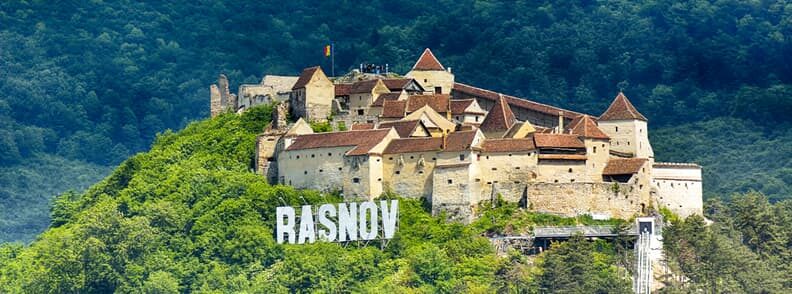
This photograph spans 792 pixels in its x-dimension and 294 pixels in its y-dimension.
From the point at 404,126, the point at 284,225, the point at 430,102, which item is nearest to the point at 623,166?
the point at 404,126

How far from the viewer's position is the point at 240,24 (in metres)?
154

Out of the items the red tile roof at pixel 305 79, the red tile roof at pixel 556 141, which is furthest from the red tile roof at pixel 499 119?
the red tile roof at pixel 305 79

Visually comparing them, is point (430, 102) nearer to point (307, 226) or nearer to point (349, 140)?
point (349, 140)

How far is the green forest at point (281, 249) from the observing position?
79.6m

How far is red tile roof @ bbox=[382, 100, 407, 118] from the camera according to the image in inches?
3484

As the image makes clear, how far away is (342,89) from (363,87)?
44.5 inches

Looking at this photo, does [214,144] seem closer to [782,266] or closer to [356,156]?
[356,156]

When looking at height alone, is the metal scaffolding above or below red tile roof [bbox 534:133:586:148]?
below

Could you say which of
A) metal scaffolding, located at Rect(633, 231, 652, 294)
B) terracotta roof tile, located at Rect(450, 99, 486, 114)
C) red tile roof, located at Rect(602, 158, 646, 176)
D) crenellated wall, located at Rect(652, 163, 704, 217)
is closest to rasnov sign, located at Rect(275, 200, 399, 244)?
terracotta roof tile, located at Rect(450, 99, 486, 114)

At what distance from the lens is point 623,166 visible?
8238cm

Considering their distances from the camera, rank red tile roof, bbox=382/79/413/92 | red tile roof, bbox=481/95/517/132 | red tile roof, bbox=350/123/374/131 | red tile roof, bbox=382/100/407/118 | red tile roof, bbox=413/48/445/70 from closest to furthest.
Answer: red tile roof, bbox=481/95/517/132, red tile roof, bbox=350/123/374/131, red tile roof, bbox=382/100/407/118, red tile roof, bbox=382/79/413/92, red tile roof, bbox=413/48/445/70

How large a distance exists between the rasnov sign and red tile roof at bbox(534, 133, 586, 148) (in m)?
6.47

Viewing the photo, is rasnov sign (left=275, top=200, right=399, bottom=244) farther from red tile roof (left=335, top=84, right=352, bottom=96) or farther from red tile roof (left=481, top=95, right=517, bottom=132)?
red tile roof (left=335, top=84, right=352, bottom=96)

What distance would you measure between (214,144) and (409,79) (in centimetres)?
986
